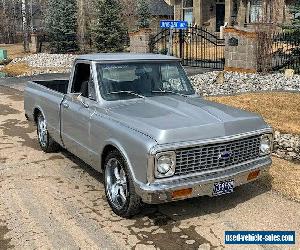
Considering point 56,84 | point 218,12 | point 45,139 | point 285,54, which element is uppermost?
point 218,12

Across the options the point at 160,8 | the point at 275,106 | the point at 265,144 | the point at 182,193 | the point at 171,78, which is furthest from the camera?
the point at 160,8

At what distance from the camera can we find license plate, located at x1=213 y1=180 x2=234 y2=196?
4.54 m

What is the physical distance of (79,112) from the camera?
18.8 ft

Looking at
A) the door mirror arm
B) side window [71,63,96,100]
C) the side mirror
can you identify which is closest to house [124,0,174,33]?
side window [71,63,96,100]

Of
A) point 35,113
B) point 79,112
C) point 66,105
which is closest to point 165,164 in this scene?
point 79,112

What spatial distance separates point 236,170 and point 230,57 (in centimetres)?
1220

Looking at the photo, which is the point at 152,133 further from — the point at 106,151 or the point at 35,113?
the point at 35,113

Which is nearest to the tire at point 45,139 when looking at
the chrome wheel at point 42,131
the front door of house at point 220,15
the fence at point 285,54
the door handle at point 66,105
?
the chrome wheel at point 42,131

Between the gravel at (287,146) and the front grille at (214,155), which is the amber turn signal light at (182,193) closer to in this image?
the front grille at (214,155)

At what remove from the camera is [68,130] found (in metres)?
6.16

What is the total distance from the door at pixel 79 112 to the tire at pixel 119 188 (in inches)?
24.6

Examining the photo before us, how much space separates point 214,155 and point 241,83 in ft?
32.5

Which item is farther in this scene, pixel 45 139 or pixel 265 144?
pixel 45 139

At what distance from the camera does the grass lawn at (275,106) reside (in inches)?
339
